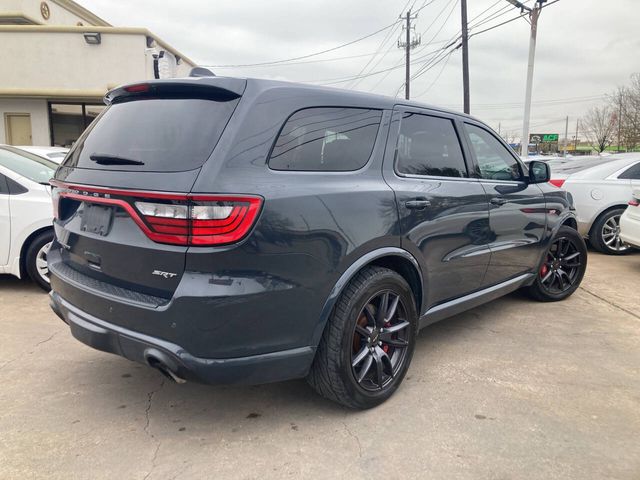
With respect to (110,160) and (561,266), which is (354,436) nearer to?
(110,160)

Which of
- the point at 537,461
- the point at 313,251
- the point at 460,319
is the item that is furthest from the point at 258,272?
the point at 460,319

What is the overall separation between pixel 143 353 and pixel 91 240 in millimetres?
685

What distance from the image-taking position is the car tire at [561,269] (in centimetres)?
485

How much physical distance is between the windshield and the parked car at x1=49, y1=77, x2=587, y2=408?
2449 mm

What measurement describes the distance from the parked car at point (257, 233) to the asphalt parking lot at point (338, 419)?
12.6 inches

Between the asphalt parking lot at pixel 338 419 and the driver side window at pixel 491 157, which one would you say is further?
the driver side window at pixel 491 157

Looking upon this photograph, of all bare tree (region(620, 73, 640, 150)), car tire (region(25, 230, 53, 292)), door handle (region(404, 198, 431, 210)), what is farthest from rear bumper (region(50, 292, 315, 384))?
bare tree (region(620, 73, 640, 150))

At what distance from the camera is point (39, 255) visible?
477 cm

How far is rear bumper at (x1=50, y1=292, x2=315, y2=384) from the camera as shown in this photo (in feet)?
7.18

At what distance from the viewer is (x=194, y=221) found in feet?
6.90

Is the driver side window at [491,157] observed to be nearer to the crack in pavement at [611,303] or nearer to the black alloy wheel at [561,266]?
the black alloy wheel at [561,266]

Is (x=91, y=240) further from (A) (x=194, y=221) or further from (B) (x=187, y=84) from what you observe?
(B) (x=187, y=84)

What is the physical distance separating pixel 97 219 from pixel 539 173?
3571mm

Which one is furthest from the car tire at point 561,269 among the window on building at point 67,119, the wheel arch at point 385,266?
the window on building at point 67,119
